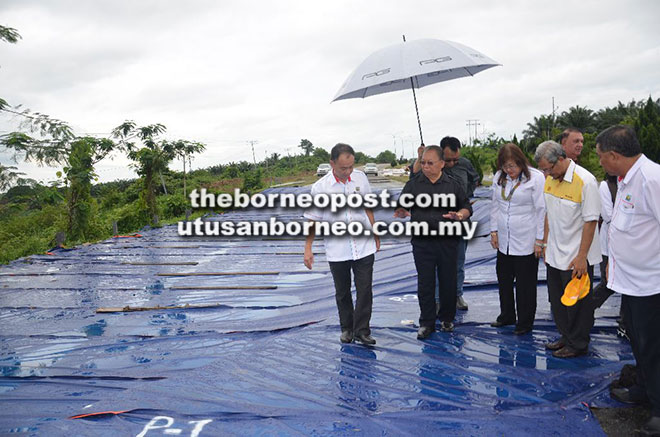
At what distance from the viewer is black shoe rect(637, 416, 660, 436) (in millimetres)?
1811

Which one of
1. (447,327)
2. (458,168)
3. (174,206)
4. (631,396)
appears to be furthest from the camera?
(174,206)

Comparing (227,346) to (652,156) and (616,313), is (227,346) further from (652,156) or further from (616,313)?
(652,156)

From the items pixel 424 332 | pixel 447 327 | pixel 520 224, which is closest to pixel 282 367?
pixel 424 332

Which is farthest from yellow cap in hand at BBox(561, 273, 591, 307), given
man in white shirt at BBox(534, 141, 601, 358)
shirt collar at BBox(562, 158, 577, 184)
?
shirt collar at BBox(562, 158, 577, 184)

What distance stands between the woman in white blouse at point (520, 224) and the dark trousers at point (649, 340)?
924 millimetres

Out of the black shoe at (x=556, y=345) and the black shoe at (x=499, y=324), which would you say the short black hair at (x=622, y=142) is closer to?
the black shoe at (x=556, y=345)

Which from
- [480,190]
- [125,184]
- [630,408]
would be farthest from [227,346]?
[125,184]

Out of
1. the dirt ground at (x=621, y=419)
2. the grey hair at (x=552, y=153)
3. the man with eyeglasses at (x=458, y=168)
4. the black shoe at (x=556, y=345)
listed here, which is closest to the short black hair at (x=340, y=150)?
the man with eyeglasses at (x=458, y=168)

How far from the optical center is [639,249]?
6.35 ft

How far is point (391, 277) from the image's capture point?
15.7 feet

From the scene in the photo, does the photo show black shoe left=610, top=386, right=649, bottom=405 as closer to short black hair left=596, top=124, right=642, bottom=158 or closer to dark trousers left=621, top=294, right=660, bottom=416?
dark trousers left=621, top=294, right=660, bottom=416

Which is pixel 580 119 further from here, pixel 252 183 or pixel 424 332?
pixel 424 332

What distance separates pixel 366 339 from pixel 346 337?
0.50ft

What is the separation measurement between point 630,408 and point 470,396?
702 millimetres
